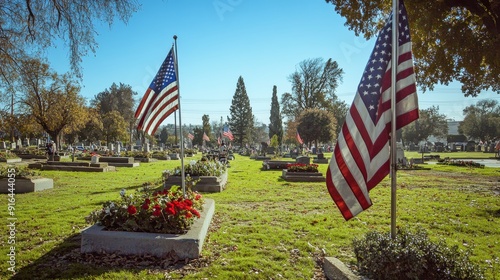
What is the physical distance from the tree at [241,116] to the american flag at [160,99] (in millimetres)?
68443

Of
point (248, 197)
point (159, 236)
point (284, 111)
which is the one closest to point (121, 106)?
point (284, 111)

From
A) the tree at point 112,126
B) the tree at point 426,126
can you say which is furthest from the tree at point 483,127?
the tree at point 112,126

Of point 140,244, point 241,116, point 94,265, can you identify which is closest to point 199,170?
point 140,244

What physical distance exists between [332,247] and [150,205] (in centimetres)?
389

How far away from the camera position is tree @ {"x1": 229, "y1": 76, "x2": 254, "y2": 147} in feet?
251

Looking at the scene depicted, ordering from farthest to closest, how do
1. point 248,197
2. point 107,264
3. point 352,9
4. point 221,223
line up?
point 248,197, point 352,9, point 221,223, point 107,264

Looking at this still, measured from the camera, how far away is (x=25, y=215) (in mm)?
8453

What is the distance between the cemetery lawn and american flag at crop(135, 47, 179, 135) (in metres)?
3.06

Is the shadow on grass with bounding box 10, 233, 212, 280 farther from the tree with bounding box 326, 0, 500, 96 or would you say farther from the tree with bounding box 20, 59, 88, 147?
the tree with bounding box 20, 59, 88, 147

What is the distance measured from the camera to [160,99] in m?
7.64

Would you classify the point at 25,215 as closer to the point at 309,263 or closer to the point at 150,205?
the point at 150,205

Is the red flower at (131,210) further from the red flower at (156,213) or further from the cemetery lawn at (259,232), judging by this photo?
the cemetery lawn at (259,232)

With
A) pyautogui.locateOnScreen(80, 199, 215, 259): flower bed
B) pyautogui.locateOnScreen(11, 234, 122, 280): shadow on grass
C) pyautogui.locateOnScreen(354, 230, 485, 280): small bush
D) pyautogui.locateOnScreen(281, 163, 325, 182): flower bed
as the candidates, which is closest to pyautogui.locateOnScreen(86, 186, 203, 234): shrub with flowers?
pyautogui.locateOnScreen(80, 199, 215, 259): flower bed

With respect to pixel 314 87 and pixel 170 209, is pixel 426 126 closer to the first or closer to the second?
pixel 314 87
